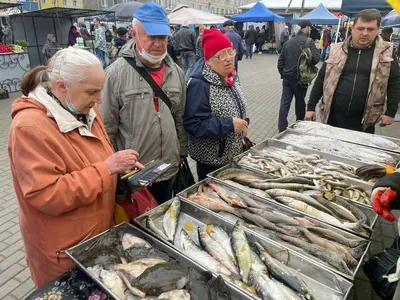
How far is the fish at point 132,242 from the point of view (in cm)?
174

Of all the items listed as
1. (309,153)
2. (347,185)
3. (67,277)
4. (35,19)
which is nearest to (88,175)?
(67,277)

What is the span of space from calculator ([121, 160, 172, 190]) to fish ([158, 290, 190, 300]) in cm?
64

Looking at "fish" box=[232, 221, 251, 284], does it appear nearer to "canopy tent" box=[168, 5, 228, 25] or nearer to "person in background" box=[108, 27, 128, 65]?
"person in background" box=[108, 27, 128, 65]

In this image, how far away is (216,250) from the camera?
5.79ft

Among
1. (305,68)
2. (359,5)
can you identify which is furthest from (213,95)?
(359,5)

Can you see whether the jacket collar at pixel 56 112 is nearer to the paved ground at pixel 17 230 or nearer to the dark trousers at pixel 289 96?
the paved ground at pixel 17 230

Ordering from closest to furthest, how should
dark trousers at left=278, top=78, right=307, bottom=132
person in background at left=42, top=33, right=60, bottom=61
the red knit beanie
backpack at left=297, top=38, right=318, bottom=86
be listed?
the red knit beanie < backpack at left=297, top=38, right=318, bottom=86 < dark trousers at left=278, top=78, right=307, bottom=132 < person in background at left=42, top=33, right=60, bottom=61

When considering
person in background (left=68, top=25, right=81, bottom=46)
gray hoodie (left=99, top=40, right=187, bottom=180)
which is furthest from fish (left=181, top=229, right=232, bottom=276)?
person in background (left=68, top=25, right=81, bottom=46)

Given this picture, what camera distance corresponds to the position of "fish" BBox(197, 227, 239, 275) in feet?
5.44

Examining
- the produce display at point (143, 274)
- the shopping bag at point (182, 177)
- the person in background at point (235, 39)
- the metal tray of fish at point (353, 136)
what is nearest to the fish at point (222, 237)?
the produce display at point (143, 274)

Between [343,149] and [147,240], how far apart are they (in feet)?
7.86

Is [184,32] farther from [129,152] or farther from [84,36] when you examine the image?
[129,152]

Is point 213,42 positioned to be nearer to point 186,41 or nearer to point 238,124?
point 238,124

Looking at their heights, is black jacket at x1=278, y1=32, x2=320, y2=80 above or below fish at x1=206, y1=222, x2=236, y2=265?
above
